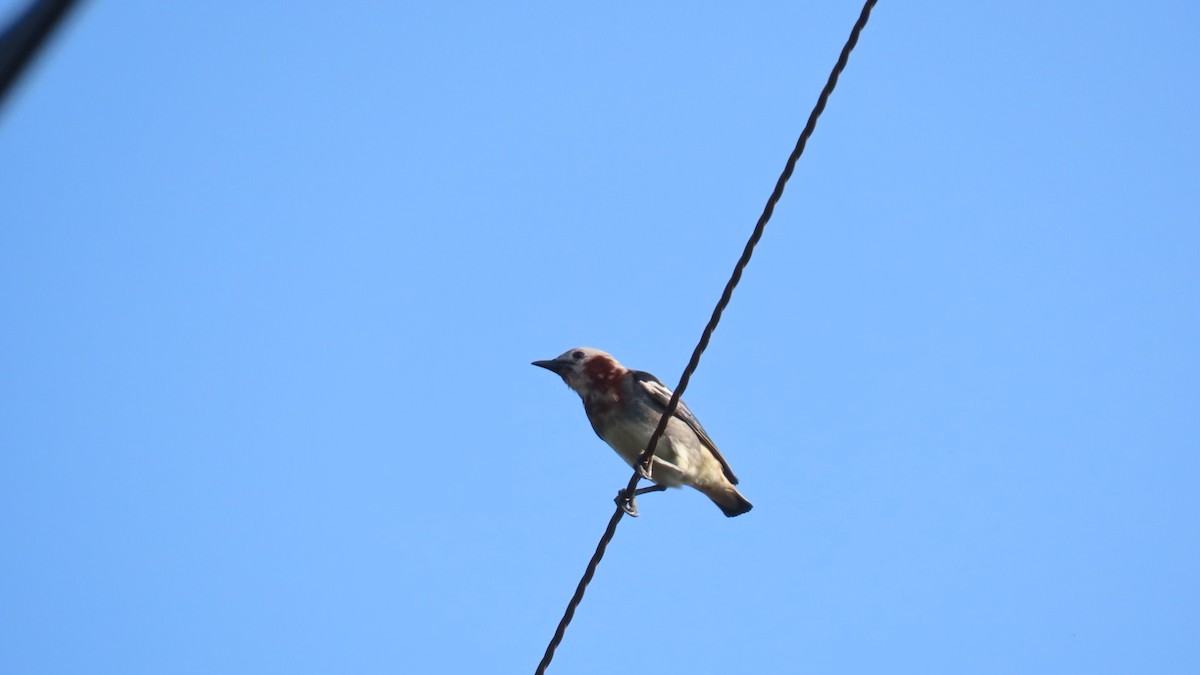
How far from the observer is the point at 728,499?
9156 mm

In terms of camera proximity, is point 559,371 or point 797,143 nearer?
point 797,143

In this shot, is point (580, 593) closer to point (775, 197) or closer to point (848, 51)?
point (775, 197)

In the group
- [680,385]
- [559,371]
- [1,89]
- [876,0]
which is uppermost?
[559,371]

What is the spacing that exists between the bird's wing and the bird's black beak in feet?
2.51

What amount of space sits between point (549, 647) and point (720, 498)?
13.8 feet

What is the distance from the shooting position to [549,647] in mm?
5145

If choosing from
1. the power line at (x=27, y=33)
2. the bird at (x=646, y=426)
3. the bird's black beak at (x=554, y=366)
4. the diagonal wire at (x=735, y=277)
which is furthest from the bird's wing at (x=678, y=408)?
the power line at (x=27, y=33)

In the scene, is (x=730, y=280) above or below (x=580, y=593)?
above

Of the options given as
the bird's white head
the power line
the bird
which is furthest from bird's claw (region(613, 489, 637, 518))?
the power line

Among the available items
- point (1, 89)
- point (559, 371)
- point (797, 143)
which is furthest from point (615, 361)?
point (1, 89)

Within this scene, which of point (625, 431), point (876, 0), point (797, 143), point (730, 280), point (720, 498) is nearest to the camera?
point (876, 0)

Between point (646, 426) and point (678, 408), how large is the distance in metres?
0.53

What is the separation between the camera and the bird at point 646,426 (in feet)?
27.8

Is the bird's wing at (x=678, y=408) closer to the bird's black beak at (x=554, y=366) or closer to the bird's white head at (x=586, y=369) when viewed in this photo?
the bird's white head at (x=586, y=369)
